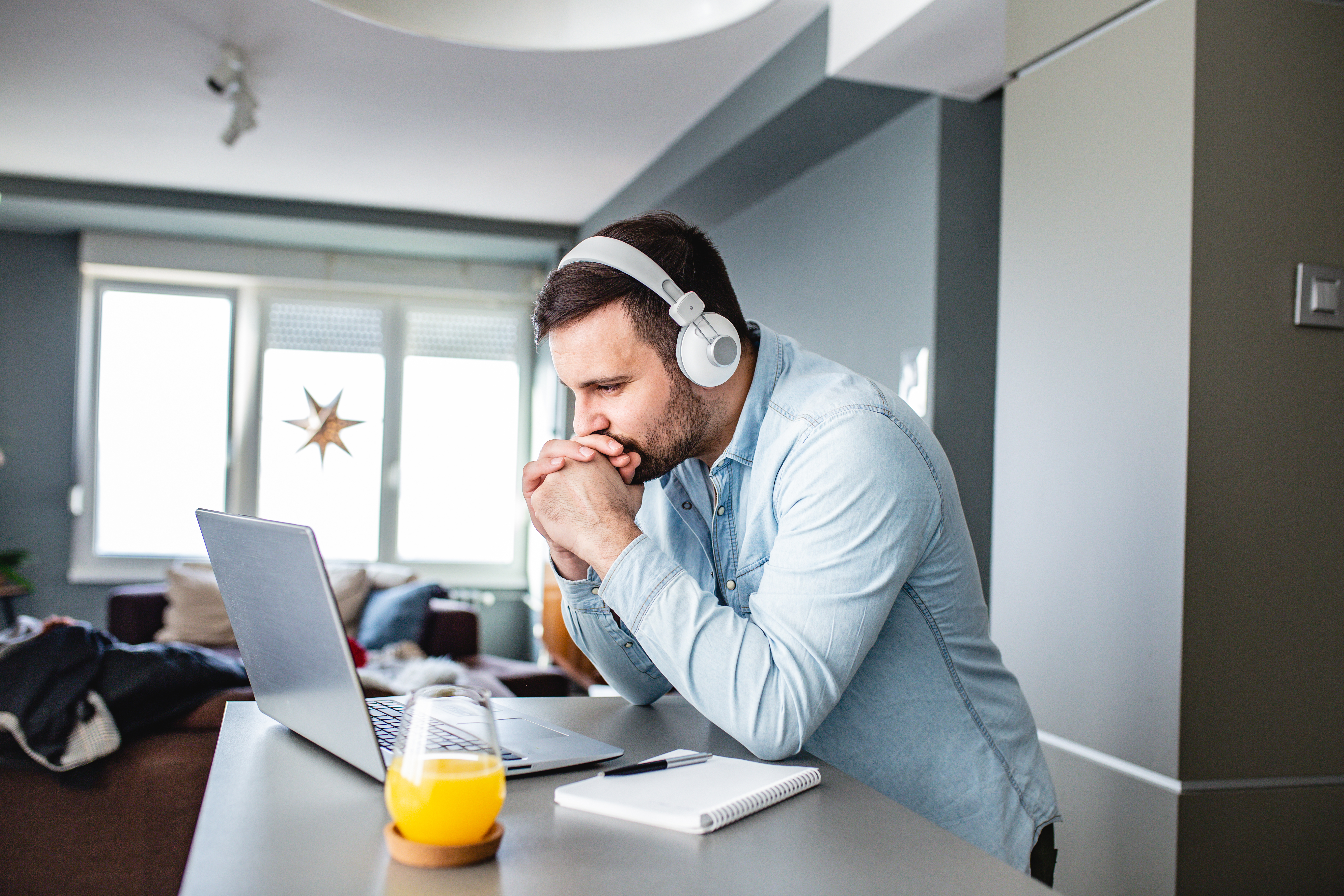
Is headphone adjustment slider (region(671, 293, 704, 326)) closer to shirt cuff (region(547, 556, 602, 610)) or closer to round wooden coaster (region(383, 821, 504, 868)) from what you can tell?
shirt cuff (region(547, 556, 602, 610))

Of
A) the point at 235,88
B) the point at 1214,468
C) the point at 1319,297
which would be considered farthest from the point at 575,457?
the point at 235,88

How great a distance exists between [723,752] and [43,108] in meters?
3.98

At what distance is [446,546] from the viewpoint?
5.93 m

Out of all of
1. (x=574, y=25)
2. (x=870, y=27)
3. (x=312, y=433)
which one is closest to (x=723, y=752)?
(x=574, y=25)

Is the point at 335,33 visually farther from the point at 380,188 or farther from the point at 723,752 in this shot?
the point at 723,752

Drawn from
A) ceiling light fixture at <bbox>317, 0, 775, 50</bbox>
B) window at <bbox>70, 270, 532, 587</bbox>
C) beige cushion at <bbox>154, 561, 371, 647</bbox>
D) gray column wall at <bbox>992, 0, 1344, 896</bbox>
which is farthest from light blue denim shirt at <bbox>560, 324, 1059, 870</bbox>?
window at <bbox>70, 270, 532, 587</bbox>

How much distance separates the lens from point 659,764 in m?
0.90

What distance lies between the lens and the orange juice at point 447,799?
2.21ft

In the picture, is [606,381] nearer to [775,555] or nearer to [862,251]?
[775,555]

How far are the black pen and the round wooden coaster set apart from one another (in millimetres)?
192

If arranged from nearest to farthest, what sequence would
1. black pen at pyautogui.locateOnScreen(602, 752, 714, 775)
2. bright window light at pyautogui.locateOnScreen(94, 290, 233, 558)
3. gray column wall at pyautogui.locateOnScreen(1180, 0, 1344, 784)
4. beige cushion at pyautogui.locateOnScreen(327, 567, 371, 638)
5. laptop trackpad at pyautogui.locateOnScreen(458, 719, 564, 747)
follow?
1. black pen at pyautogui.locateOnScreen(602, 752, 714, 775)
2. laptop trackpad at pyautogui.locateOnScreen(458, 719, 564, 747)
3. gray column wall at pyautogui.locateOnScreen(1180, 0, 1344, 784)
4. beige cushion at pyautogui.locateOnScreen(327, 567, 371, 638)
5. bright window light at pyautogui.locateOnScreen(94, 290, 233, 558)

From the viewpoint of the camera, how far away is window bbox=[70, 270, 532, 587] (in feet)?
18.0

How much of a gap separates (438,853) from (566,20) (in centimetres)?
90

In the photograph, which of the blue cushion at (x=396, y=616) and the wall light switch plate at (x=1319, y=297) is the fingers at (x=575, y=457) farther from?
the blue cushion at (x=396, y=616)
